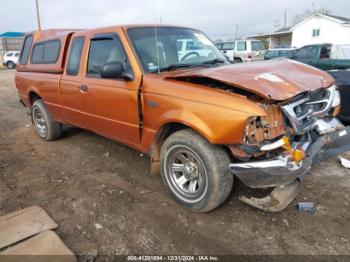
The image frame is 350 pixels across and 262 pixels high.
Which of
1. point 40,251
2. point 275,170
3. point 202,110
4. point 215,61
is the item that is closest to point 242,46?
point 215,61

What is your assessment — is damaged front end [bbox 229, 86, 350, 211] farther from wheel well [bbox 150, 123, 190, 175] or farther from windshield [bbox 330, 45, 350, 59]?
windshield [bbox 330, 45, 350, 59]

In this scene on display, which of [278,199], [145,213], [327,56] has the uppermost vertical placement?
[327,56]

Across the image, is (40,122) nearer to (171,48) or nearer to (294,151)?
(171,48)

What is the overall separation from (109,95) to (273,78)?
202cm

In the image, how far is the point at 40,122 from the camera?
598 centimetres

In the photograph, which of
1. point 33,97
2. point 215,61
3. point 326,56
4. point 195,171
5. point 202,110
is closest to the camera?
point 202,110

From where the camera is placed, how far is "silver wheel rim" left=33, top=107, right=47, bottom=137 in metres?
5.82

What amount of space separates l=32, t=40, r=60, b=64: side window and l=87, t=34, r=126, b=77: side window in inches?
43.2

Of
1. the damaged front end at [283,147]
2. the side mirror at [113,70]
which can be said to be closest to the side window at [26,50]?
the side mirror at [113,70]

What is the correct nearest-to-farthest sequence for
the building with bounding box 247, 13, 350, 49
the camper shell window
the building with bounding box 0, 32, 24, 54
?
the camper shell window < the building with bounding box 247, 13, 350, 49 < the building with bounding box 0, 32, 24, 54

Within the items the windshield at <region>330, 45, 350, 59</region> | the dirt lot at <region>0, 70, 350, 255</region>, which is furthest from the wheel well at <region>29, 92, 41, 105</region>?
the windshield at <region>330, 45, 350, 59</region>

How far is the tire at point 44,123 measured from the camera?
5.63 meters

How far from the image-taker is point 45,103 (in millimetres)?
5523

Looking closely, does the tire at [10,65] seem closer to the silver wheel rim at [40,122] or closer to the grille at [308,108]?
the silver wheel rim at [40,122]
